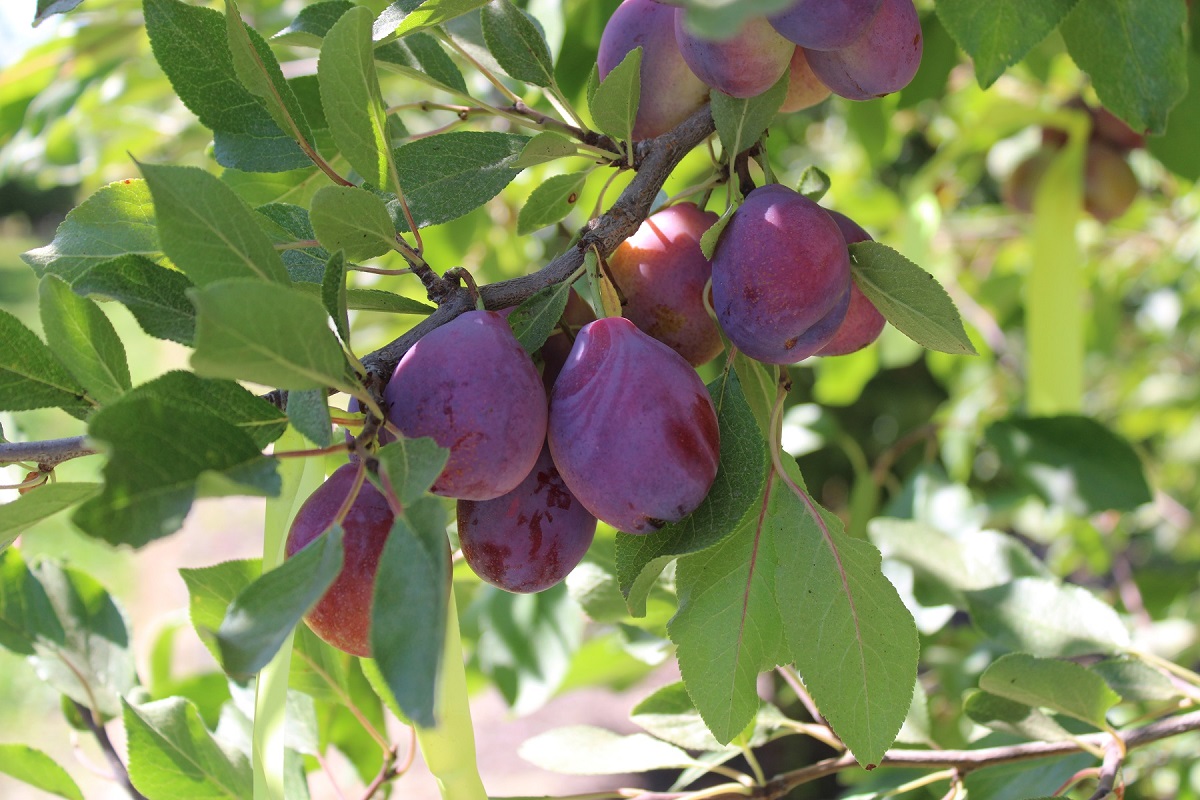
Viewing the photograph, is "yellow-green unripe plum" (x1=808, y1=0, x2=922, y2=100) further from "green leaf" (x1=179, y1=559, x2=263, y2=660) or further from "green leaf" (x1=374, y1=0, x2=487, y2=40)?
"green leaf" (x1=179, y1=559, x2=263, y2=660)

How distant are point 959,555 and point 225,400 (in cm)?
62

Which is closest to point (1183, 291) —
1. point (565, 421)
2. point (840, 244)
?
point (840, 244)

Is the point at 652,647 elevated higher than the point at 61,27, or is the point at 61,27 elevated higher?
the point at 61,27

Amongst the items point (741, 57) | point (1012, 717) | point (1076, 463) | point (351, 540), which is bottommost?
point (1076, 463)

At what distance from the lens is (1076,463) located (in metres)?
0.98

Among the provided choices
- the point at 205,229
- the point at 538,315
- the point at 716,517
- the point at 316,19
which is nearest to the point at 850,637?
the point at 716,517

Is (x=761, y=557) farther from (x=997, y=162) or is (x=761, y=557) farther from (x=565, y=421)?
(x=997, y=162)

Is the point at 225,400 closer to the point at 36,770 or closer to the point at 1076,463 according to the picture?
the point at 36,770

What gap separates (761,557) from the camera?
18.8 inches

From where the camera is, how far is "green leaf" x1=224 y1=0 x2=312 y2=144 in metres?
0.43

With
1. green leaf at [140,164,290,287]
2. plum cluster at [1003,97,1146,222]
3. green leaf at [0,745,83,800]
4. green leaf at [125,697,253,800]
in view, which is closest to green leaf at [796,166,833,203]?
green leaf at [140,164,290,287]

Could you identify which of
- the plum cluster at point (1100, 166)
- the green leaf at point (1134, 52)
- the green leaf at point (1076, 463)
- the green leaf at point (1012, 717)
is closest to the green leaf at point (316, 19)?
the green leaf at point (1134, 52)

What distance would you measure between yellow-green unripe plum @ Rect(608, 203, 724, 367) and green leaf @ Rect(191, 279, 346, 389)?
0.61ft

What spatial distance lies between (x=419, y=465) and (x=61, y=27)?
1.06m
